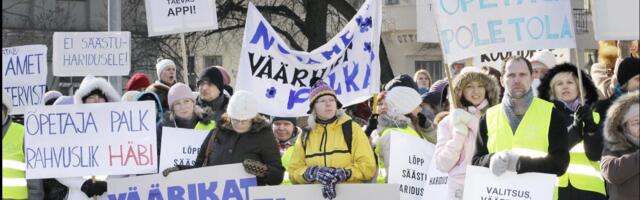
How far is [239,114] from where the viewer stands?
30.4ft

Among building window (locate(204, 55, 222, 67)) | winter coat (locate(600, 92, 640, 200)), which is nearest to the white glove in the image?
winter coat (locate(600, 92, 640, 200))

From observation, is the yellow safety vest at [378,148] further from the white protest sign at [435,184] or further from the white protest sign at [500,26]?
the white protest sign at [500,26]

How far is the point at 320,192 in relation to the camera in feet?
29.7

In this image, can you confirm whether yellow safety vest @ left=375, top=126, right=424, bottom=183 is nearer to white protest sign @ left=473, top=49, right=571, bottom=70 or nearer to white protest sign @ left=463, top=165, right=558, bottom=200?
white protest sign @ left=463, top=165, right=558, bottom=200

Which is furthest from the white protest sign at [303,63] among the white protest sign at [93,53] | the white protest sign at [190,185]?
the white protest sign at [93,53]

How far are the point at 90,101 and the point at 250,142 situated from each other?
Answer: 161 cm

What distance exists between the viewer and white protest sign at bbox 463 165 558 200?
809cm

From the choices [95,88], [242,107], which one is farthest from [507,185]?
[95,88]

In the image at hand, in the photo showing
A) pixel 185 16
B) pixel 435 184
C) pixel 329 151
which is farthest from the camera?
pixel 185 16

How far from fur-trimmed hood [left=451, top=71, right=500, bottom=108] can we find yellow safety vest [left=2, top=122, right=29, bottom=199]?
2943mm

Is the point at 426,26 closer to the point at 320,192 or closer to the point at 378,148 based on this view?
the point at 378,148

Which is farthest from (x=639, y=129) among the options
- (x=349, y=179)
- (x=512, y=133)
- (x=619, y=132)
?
(x=349, y=179)

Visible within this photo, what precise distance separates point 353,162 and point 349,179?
11 cm

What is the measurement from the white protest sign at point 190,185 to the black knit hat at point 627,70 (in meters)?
2.41
